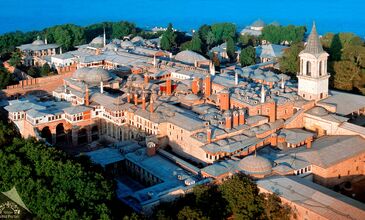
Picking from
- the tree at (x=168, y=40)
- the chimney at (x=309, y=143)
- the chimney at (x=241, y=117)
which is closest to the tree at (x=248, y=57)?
the tree at (x=168, y=40)

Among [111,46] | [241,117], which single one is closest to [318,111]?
[241,117]

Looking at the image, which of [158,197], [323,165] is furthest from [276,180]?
[158,197]

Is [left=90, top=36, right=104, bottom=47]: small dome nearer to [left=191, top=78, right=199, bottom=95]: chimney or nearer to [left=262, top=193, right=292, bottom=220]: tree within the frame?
[left=191, top=78, right=199, bottom=95]: chimney

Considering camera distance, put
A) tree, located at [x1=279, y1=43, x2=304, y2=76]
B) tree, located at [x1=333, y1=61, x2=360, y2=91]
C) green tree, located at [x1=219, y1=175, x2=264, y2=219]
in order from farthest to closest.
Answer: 1. tree, located at [x1=279, y1=43, x2=304, y2=76]
2. tree, located at [x1=333, y1=61, x2=360, y2=91]
3. green tree, located at [x1=219, y1=175, x2=264, y2=219]

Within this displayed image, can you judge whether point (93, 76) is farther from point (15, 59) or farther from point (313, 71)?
point (313, 71)

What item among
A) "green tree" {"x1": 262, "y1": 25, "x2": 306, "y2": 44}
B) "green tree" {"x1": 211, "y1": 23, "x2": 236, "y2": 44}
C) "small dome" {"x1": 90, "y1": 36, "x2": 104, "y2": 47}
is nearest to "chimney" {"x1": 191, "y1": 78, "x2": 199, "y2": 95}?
"small dome" {"x1": 90, "y1": 36, "x2": 104, "y2": 47}

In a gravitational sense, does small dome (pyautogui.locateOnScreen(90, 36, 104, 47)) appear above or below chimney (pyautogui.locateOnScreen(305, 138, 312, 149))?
above

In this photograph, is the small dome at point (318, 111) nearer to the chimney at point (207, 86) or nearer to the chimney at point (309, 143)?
the chimney at point (309, 143)
